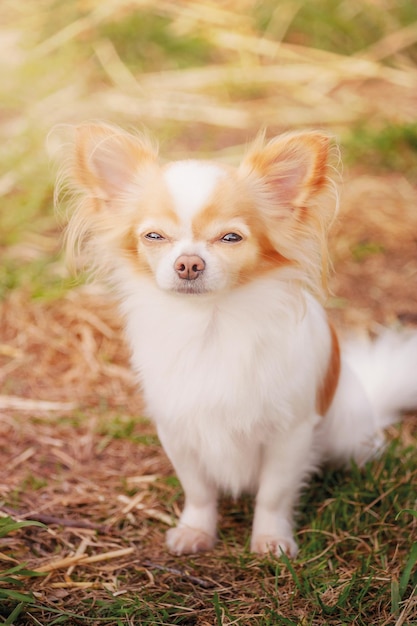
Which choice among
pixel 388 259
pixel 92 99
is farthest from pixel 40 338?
pixel 92 99

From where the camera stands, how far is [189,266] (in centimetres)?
216

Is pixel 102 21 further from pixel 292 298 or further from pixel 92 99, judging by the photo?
pixel 292 298

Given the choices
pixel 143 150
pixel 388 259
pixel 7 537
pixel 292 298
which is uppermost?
pixel 143 150

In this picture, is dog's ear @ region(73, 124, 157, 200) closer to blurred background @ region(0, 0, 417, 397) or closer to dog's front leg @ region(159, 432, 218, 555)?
dog's front leg @ region(159, 432, 218, 555)

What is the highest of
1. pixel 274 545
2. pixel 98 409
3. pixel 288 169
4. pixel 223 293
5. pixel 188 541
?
pixel 288 169

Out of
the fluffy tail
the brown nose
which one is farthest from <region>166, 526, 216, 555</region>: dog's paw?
the brown nose

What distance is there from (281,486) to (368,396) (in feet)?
2.27

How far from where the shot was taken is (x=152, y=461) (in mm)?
3205

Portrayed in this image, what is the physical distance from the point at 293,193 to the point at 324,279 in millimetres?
277

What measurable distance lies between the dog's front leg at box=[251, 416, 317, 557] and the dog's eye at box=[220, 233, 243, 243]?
26.1 inches

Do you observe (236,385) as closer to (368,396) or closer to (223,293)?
(223,293)

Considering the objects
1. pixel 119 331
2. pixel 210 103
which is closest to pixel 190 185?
pixel 119 331

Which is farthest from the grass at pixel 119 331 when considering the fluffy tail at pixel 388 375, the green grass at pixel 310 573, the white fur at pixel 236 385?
the white fur at pixel 236 385

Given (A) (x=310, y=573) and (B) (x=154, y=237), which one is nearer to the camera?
(B) (x=154, y=237)
